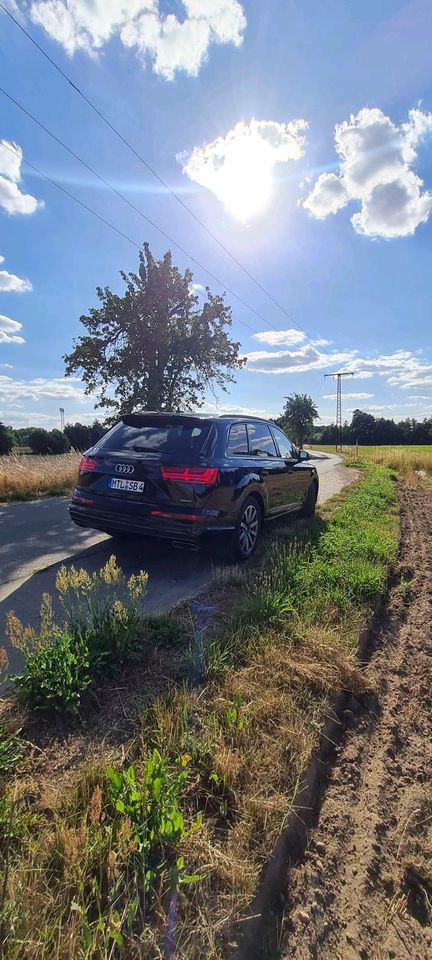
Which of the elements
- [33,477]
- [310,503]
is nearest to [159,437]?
[310,503]

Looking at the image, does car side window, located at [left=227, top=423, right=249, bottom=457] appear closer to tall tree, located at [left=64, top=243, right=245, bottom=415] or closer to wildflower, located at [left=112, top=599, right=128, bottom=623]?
wildflower, located at [left=112, top=599, right=128, bottom=623]

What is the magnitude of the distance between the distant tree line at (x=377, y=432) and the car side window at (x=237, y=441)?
258 feet

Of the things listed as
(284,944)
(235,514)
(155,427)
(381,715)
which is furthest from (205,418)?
(284,944)

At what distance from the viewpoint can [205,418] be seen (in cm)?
462

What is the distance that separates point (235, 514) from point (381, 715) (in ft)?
7.79

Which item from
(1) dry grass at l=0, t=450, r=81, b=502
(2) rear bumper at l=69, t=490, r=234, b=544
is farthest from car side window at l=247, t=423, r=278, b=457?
(1) dry grass at l=0, t=450, r=81, b=502

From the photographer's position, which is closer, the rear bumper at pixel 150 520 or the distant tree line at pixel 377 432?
the rear bumper at pixel 150 520

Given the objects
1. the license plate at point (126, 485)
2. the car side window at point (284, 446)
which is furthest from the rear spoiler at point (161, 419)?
the car side window at point (284, 446)

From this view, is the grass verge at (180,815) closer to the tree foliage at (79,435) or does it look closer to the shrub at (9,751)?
the shrub at (9,751)

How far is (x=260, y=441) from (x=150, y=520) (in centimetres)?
215

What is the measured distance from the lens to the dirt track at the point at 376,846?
140 centimetres

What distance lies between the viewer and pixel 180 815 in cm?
150

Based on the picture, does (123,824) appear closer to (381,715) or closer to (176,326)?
(381,715)

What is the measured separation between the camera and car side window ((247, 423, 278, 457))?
5.45 metres
